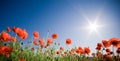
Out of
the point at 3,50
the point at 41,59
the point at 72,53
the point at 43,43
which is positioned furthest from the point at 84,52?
the point at 3,50

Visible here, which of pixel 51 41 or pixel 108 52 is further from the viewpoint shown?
pixel 51 41

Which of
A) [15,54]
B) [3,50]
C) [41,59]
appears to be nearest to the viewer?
[3,50]

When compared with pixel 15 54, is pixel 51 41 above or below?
above

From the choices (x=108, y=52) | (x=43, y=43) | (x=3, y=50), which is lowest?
(x=3, y=50)

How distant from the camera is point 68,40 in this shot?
8.24 m

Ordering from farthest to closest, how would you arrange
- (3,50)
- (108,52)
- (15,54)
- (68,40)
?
(68,40) → (108,52) → (15,54) → (3,50)

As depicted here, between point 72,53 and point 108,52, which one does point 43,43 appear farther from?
point 108,52

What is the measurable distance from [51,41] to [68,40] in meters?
0.68

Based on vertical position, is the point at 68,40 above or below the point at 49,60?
above

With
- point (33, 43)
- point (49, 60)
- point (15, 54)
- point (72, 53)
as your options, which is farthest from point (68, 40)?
point (15, 54)

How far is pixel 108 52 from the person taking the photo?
7.15 meters

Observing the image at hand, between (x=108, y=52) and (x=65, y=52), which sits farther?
(x=65, y=52)

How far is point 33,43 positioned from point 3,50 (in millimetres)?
3717

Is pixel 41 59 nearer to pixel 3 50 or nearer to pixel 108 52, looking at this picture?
pixel 3 50
